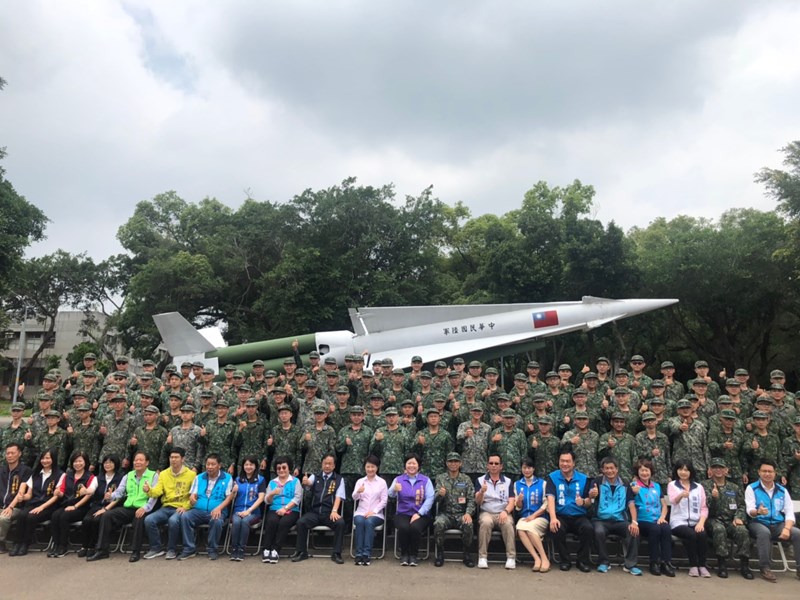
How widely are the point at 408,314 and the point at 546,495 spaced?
771 centimetres

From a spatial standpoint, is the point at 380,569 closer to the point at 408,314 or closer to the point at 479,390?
the point at 479,390

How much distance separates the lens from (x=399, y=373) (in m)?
8.26

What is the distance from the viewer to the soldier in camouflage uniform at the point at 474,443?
6.61 m

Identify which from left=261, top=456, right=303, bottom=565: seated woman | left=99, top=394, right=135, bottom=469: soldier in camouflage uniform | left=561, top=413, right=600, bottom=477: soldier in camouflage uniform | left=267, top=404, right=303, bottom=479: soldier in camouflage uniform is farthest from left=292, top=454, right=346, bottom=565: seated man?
left=561, top=413, right=600, bottom=477: soldier in camouflage uniform

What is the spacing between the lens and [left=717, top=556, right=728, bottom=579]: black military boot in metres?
5.66

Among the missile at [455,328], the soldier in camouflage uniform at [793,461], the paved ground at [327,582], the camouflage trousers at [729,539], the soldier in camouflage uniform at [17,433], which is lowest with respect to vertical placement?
the paved ground at [327,582]

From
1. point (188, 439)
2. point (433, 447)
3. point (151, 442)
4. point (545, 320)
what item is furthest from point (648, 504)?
point (545, 320)

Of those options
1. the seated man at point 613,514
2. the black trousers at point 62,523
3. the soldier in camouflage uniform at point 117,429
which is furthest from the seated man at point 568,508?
the black trousers at point 62,523

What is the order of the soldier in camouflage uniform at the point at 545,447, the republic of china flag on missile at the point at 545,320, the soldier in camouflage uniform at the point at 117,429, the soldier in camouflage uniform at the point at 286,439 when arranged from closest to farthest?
1. the soldier in camouflage uniform at the point at 545,447
2. the soldier in camouflage uniform at the point at 286,439
3. the soldier in camouflage uniform at the point at 117,429
4. the republic of china flag on missile at the point at 545,320

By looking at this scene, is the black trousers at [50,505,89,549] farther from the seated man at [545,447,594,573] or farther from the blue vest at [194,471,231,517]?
the seated man at [545,447,594,573]

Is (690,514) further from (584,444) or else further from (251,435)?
(251,435)

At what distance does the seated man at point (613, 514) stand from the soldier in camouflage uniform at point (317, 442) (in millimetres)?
2970

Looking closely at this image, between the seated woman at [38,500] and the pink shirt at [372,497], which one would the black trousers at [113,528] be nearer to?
the seated woman at [38,500]

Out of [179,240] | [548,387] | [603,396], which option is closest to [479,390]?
[548,387]
